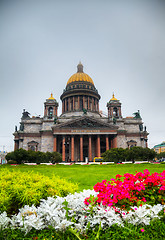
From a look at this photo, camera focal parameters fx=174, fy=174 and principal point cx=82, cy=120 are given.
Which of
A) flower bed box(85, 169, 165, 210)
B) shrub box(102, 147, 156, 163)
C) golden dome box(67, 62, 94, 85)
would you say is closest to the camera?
Result: flower bed box(85, 169, 165, 210)

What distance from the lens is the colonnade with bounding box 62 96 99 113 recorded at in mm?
58969

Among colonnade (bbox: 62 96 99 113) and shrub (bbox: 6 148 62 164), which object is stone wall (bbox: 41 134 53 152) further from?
shrub (bbox: 6 148 62 164)

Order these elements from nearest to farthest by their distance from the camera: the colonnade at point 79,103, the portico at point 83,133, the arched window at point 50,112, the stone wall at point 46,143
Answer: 1. the portico at point 83,133
2. the stone wall at point 46,143
3. the arched window at point 50,112
4. the colonnade at point 79,103

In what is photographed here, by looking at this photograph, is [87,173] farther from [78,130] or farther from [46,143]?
[46,143]

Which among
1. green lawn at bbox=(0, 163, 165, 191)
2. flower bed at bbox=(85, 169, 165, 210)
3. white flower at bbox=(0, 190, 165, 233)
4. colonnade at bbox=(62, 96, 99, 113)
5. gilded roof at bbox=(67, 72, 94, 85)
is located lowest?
green lawn at bbox=(0, 163, 165, 191)

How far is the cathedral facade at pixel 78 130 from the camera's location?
44.9m

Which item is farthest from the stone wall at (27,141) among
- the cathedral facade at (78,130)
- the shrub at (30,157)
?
the shrub at (30,157)

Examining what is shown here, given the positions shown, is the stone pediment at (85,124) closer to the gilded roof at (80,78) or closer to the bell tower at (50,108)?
the bell tower at (50,108)

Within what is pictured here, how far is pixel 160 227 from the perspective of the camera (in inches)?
149

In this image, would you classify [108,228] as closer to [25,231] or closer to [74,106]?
[25,231]

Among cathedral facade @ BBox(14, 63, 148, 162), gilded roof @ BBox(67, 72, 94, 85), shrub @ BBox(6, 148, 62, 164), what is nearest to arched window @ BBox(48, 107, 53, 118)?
cathedral facade @ BBox(14, 63, 148, 162)

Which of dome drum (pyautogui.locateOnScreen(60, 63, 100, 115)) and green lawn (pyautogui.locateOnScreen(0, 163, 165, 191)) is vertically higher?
dome drum (pyautogui.locateOnScreen(60, 63, 100, 115))

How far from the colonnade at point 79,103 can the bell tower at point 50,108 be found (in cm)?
768

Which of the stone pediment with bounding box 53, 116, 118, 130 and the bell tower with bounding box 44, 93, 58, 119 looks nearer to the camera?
the stone pediment with bounding box 53, 116, 118, 130
